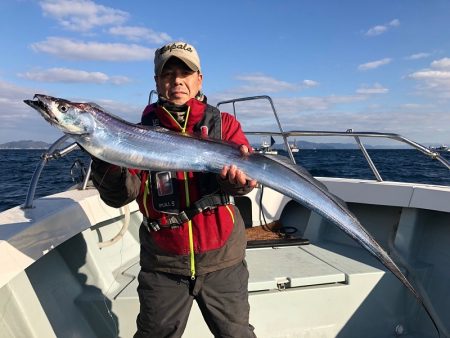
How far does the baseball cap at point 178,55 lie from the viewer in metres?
2.67

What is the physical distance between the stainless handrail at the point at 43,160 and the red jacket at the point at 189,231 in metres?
1.27

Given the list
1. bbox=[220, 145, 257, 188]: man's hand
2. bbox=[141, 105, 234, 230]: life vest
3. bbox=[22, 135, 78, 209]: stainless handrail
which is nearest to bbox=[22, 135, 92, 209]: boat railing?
bbox=[22, 135, 78, 209]: stainless handrail

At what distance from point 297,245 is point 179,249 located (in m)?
3.22

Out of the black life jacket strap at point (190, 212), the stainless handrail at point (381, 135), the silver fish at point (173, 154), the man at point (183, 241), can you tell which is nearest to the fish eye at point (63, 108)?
the silver fish at point (173, 154)

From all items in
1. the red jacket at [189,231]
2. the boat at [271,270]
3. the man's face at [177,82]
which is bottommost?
the boat at [271,270]

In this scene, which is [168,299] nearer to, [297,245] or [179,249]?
[179,249]

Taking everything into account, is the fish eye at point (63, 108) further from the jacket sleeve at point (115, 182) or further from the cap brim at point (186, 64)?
the cap brim at point (186, 64)

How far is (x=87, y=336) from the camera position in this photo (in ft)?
12.2

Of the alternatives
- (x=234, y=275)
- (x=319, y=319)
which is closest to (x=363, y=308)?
(x=319, y=319)

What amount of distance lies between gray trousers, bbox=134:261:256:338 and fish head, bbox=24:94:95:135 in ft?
3.53

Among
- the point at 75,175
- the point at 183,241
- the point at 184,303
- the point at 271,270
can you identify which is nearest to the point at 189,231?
the point at 183,241

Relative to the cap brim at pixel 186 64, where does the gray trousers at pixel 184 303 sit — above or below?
below

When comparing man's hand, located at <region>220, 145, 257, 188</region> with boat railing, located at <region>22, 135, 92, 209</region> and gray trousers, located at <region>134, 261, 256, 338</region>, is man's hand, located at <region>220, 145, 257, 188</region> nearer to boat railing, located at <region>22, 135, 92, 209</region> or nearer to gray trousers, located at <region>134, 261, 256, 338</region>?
gray trousers, located at <region>134, 261, 256, 338</region>

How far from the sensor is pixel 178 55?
8.73 ft
